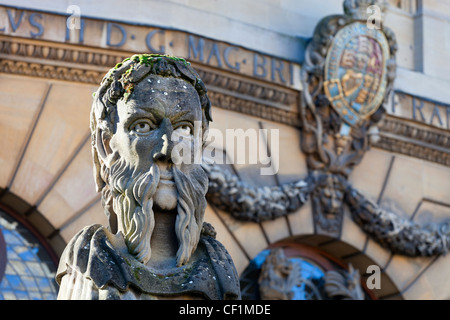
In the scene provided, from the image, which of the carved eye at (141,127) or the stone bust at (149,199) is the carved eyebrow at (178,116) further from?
the carved eye at (141,127)

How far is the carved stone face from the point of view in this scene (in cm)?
698

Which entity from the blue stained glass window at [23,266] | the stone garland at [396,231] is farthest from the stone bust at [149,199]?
the stone garland at [396,231]

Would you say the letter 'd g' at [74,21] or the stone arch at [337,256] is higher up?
Answer: the letter 'd g' at [74,21]

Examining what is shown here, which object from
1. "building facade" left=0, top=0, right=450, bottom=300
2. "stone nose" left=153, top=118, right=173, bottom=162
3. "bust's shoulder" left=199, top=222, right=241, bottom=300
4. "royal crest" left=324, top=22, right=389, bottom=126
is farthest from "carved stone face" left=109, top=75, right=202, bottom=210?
"royal crest" left=324, top=22, right=389, bottom=126

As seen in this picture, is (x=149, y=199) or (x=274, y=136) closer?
(x=149, y=199)

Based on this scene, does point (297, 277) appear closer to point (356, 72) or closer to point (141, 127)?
point (356, 72)

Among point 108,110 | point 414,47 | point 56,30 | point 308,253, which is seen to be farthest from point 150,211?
point 414,47

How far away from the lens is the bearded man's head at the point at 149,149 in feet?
22.6

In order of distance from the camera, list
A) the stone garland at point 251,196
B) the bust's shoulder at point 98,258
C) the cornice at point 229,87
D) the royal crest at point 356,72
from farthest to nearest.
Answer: the royal crest at point 356,72 < the stone garland at point 251,196 < the cornice at point 229,87 < the bust's shoulder at point 98,258

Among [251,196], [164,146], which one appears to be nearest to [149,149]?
[164,146]

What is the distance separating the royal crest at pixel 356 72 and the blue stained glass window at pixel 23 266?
3902mm

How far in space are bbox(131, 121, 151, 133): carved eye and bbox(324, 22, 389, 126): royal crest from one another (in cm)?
755

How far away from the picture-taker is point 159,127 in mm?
7078

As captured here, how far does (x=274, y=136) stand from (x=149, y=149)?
7231 mm
